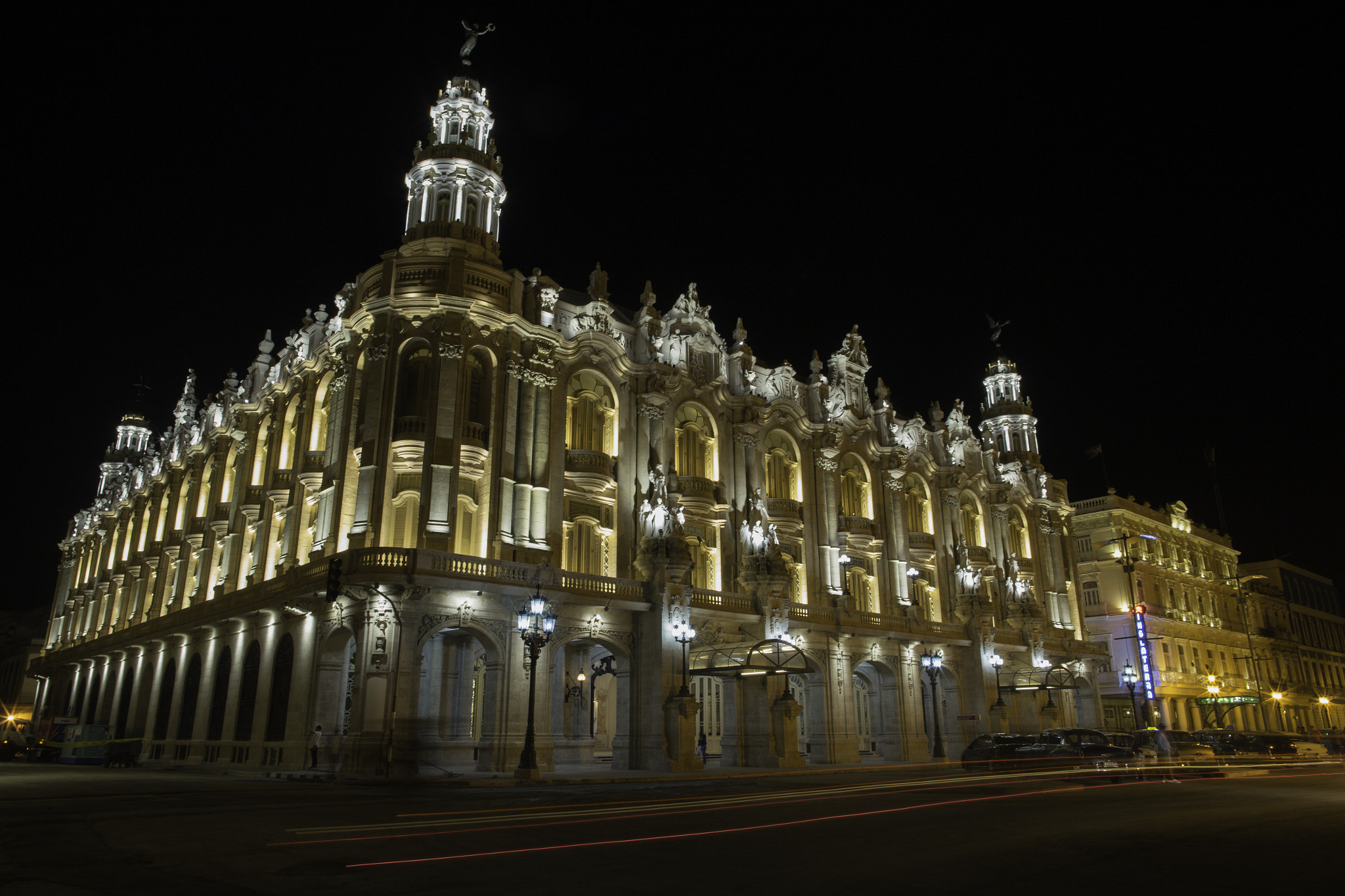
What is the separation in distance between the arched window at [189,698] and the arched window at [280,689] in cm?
953

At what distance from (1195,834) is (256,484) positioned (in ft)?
141

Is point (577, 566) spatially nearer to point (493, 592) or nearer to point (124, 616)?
point (493, 592)

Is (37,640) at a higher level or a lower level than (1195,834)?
higher

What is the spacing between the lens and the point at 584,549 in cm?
3878

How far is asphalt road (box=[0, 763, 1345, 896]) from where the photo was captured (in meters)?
10.1

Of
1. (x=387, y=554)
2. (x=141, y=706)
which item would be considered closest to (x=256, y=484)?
(x=141, y=706)

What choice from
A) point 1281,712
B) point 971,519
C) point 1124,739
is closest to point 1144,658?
point 971,519

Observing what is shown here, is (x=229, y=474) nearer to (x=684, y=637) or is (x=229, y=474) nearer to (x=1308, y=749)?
(x=684, y=637)

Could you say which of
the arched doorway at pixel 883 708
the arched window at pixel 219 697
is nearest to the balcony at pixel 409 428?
the arched window at pixel 219 697

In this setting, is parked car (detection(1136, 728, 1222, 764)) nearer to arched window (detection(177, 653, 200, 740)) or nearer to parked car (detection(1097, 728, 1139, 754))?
parked car (detection(1097, 728, 1139, 754))

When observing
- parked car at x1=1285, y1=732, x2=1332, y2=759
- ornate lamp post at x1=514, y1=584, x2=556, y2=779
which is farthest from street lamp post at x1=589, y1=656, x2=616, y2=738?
parked car at x1=1285, y1=732, x2=1332, y2=759

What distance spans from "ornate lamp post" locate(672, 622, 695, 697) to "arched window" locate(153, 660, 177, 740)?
26.9m

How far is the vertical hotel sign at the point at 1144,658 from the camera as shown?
170ft

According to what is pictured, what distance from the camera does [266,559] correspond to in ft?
135
